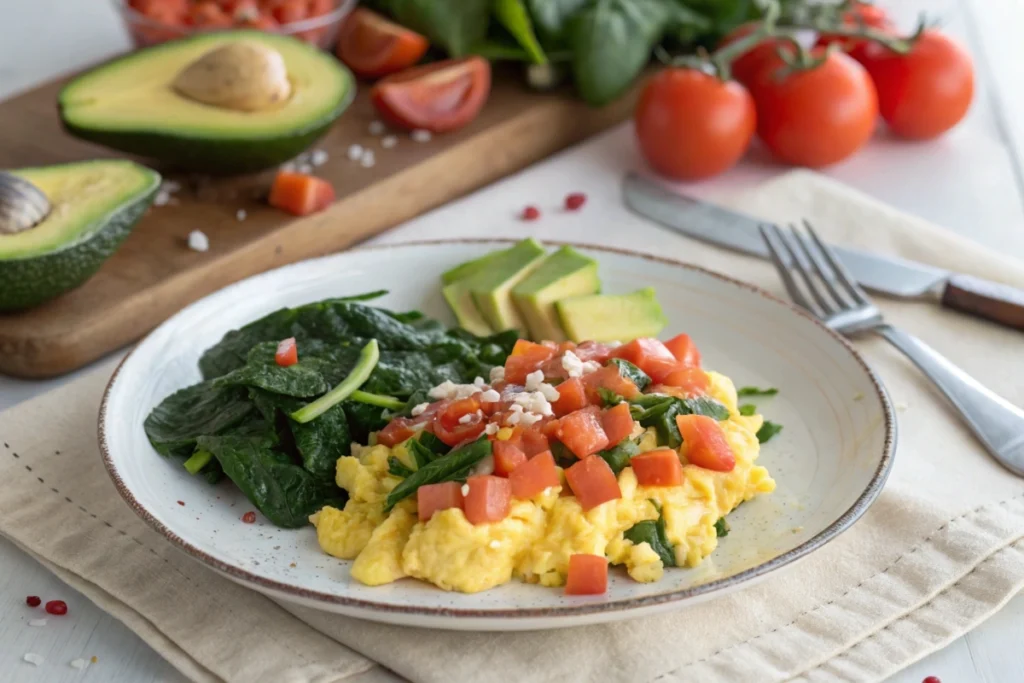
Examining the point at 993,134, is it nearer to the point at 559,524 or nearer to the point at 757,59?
the point at 757,59

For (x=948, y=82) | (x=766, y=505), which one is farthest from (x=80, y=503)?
(x=948, y=82)

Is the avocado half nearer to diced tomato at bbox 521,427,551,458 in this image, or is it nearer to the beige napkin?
the beige napkin

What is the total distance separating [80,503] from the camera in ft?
11.3

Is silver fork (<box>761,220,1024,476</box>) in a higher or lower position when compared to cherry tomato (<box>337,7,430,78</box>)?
lower

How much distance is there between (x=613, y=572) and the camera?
291 cm

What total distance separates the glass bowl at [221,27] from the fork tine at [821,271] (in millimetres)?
2579

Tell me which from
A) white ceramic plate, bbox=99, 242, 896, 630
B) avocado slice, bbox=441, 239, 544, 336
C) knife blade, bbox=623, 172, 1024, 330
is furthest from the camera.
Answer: knife blade, bbox=623, 172, 1024, 330

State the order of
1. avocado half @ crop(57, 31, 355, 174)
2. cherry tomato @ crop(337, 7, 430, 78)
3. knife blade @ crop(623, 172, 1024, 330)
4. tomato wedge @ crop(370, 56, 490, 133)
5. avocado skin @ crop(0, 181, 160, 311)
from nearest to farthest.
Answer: avocado skin @ crop(0, 181, 160, 311) → knife blade @ crop(623, 172, 1024, 330) → avocado half @ crop(57, 31, 355, 174) → tomato wedge @ crop(370, 56, 490, 133) → cherry tomato @ crop(337, 7, 430, 78)

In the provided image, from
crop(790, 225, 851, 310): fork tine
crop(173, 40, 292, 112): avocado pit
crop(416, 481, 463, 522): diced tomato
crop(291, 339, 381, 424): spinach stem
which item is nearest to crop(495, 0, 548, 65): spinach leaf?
crop(173, 40, 292, 112): avocado pit

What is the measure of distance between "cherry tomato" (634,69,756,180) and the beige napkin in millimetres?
1767

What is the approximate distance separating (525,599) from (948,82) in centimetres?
391

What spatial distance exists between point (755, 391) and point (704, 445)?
2.50ft

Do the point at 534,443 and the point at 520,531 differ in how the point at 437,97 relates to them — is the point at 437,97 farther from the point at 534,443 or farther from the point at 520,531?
the point at 520,531

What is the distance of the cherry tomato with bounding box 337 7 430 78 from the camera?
5703 millimetres
